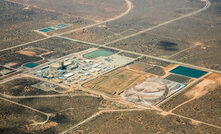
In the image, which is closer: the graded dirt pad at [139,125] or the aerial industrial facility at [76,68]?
the graded dirt pad at [139,125]

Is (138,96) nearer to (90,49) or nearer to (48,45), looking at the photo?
(90,49)

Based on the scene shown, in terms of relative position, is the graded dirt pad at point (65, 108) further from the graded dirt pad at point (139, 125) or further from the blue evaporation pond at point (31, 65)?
the blue evaporation pond at point (31, 65)

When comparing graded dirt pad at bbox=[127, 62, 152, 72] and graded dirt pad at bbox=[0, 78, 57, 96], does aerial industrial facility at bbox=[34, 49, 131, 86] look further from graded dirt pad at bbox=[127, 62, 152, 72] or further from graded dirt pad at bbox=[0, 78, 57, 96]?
graded dirt pad at bbox=[0, 78, 57, 96]

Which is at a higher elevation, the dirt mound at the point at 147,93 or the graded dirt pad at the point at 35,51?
the graded dirt pad at the point at 35,51

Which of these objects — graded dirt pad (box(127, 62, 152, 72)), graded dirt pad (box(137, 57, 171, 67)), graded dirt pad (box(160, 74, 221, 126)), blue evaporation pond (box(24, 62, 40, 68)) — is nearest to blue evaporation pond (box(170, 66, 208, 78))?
graded dirt pad (box(137, 57, 171, 67))

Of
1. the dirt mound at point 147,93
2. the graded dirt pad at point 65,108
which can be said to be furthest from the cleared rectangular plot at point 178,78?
the graded dirt pad at point 65,108

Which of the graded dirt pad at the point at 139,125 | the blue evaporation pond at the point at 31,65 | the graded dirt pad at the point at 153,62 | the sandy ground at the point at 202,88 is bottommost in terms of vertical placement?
the graded dirt pad at the point at 139,125
